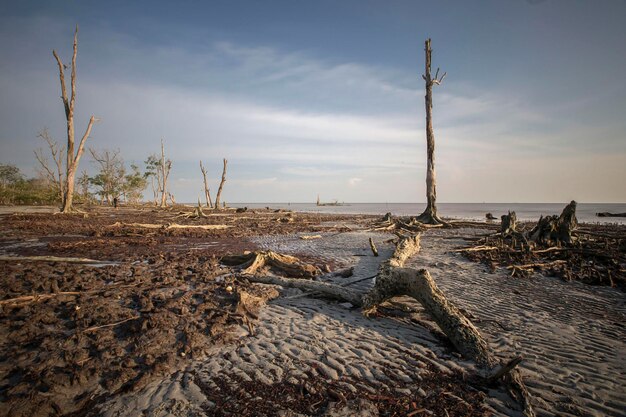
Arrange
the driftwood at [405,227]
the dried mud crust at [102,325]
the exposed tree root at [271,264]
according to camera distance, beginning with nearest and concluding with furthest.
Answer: the dried mud crust at [102,325], the exposed tree root at [271,264], the driftwood at [405,227]

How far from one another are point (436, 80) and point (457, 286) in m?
14.7

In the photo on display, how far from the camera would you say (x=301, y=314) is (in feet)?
15.5

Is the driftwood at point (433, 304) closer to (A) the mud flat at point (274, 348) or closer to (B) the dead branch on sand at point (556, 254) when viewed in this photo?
(A) the mud flat at point (274, 348)

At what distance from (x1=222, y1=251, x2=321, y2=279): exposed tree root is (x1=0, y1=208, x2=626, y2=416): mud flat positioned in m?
1.02

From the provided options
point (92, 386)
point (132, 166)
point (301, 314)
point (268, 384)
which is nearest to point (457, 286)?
point (301, 314)

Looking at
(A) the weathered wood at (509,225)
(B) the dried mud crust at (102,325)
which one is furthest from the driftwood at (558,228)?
(B) the dried mud crust at (102,325)

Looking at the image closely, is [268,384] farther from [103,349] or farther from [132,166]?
[132,166]

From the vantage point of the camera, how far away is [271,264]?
7.46 metres

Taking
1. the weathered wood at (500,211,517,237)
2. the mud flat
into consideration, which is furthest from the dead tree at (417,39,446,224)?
the mud flat

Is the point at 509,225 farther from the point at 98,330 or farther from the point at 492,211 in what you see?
the point at 492,211

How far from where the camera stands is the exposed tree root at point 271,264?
6887mm

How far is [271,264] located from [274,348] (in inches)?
155

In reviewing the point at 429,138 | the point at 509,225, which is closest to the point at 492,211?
the point at 429,138

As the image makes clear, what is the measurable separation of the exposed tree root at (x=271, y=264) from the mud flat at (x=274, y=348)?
40.0 inches
